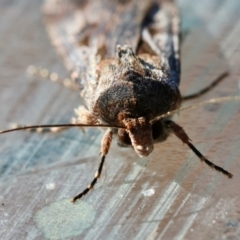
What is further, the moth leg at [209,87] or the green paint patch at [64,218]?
the moth leg at [209,87]

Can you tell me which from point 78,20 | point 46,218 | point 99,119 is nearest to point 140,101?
point 99,119

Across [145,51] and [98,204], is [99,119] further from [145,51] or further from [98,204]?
[145,51]

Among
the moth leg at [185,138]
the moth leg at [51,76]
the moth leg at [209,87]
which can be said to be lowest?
the moth leg at [209,87]

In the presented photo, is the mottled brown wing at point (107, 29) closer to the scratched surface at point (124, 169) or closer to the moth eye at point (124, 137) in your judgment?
the scratched surface at point (124, 169)

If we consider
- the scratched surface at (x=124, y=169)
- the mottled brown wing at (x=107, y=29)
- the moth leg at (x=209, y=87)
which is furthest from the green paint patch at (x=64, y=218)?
the moth leg at (x=209, y=87)

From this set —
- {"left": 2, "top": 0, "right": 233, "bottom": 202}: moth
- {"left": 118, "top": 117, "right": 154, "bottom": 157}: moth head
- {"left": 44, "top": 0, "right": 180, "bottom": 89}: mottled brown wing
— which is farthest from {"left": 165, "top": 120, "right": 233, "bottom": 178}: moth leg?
{"left": 44, "top": 0, "right": 180, "bottom": 89}: mottled brown wing

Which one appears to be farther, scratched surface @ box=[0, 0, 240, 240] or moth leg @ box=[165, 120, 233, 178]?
moth leg @ box=[165, 120, 233, 178]

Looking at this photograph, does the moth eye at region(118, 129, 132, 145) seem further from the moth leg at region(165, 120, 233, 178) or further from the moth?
the moth leg at region(165, 120, 233, 178)
